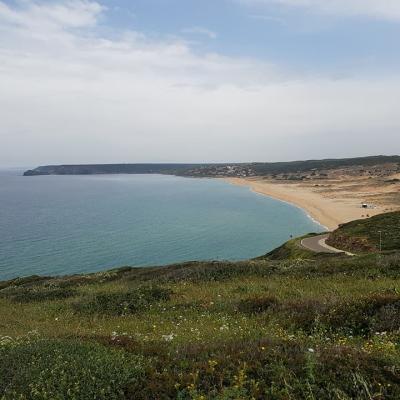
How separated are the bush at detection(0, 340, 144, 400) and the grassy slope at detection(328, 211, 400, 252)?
45.4m

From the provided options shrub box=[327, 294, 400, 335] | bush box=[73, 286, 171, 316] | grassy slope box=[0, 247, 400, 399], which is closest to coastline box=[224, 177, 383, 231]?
bush box=[73, 286, 171, 316]

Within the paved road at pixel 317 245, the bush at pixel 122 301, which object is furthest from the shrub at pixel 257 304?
the paved road at pixel 317 245

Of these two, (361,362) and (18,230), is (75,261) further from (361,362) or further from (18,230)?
(361,362)

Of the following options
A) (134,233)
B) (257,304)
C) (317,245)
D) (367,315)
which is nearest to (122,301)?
(257,304)

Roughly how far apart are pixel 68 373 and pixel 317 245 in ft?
175

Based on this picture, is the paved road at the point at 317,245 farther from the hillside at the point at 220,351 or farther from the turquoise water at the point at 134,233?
the hillside at the point at 220,351

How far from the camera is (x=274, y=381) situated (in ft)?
19.5

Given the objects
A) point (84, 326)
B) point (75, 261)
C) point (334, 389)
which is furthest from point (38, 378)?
point (75, 261)

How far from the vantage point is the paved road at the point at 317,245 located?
52406 millimetres

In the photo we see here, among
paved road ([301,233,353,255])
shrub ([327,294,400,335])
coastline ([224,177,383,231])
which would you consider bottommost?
coastline ([224,177,383,231])

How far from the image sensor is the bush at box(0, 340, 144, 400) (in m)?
5.98

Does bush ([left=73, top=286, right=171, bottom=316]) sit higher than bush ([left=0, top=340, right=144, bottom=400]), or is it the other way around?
bush ([left=0, top=340, right=144, bottom=400])

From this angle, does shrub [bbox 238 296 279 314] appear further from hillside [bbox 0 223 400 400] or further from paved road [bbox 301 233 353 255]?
paved road [bbox 301 233 353 255]

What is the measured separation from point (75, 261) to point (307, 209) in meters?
78.5
